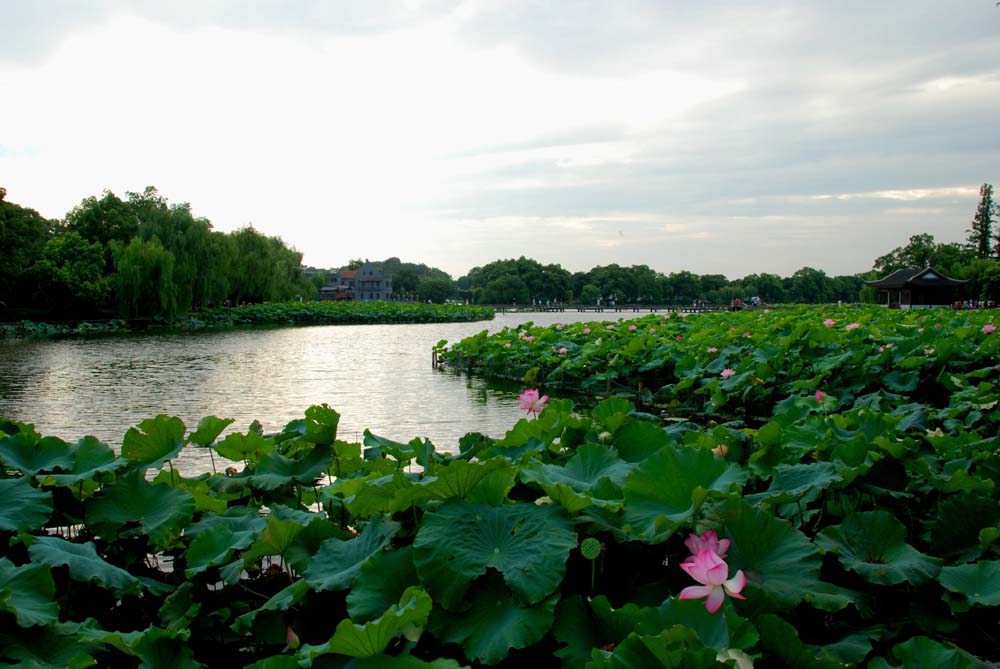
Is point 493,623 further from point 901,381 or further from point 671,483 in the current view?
point 901,381

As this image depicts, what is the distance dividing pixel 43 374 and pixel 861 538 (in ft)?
47.3

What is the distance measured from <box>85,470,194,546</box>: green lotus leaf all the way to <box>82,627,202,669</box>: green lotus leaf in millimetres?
508

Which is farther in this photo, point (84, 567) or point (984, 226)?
point (984, 226)

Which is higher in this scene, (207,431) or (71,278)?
(71,278)

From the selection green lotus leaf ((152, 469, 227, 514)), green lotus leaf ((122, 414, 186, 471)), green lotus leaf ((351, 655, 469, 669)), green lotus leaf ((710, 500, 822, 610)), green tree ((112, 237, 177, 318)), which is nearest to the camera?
green lotus leaf ((351, 655, 469, 669))

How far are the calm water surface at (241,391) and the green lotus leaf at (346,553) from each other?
14.4 ft

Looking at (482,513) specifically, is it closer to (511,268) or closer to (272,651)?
(272,651)

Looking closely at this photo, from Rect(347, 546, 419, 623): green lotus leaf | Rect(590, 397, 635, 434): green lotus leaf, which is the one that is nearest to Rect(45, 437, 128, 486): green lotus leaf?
Rect(347, 546, 419, 623): green lotus leaf

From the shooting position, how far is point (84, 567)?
5.88 ft

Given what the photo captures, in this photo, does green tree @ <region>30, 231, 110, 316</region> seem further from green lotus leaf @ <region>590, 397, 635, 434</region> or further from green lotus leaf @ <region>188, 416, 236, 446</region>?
green lotus leaf @ <region>590, 397, 635, 434</region>

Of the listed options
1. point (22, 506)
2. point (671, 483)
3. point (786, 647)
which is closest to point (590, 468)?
point (671, 483)

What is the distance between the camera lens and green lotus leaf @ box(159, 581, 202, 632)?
5.78ft

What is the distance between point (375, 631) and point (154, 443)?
5.17 feet

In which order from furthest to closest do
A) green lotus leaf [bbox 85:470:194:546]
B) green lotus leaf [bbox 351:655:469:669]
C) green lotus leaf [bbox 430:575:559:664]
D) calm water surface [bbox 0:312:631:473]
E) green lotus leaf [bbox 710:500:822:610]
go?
calm water surface [bbox 0:312:631:473] → green lotus leaf [bbox 85:470:194:546] → green lotus leaf [bbox 710:500:822:610] → green lotus leaf [bbox 430:575:559:664] → green lotus leaf [bbox 351:655:469:669]
